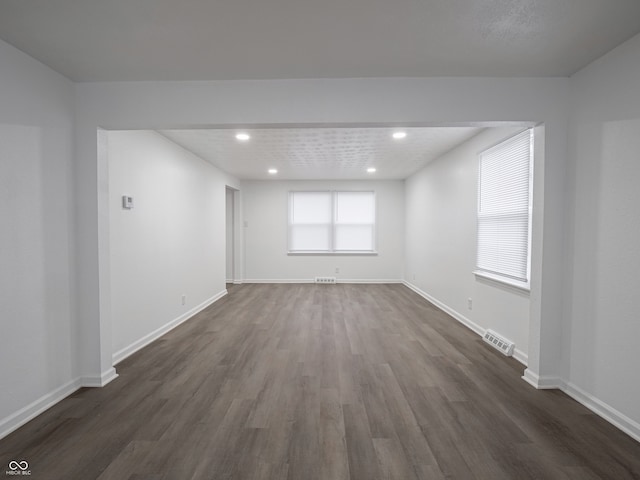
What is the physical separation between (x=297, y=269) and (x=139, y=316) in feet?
14.9

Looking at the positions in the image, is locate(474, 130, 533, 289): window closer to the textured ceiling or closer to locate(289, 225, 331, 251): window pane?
the textured ceiling

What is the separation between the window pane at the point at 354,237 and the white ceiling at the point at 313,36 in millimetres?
5323

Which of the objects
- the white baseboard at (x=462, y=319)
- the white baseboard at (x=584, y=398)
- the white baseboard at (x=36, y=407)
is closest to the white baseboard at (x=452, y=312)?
the white baseboard at (x=462, y=319)

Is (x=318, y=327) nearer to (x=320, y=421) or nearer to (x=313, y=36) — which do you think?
(x=320, y=421)

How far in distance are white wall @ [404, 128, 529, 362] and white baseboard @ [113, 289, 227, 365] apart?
406 cm

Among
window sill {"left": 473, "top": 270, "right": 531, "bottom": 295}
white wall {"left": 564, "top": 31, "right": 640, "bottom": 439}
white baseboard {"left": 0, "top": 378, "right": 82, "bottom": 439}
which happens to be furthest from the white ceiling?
white baseboard {"left": 0, "top": 378, "right": 82, "bottom": 439}

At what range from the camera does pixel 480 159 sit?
4.09m

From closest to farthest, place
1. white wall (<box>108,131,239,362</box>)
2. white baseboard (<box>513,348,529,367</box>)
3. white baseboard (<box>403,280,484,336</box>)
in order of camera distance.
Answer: white baseboard (<box>513,348,529,367</box>)
white wall (<box>108,131,239,362</box>)
white baseboard (<box>403,280,484,336</box>)

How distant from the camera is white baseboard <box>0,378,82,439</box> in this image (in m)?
2.06

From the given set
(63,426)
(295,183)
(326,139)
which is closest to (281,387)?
(63,426)

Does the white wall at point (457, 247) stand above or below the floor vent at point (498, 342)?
above

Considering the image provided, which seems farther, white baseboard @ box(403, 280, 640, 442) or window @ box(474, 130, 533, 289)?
window @ box(474, 130, 533, 289)

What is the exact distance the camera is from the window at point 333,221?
307 inches

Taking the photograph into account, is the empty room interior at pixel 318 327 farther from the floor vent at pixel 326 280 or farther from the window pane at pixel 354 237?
the window pane at pixel 354 237
